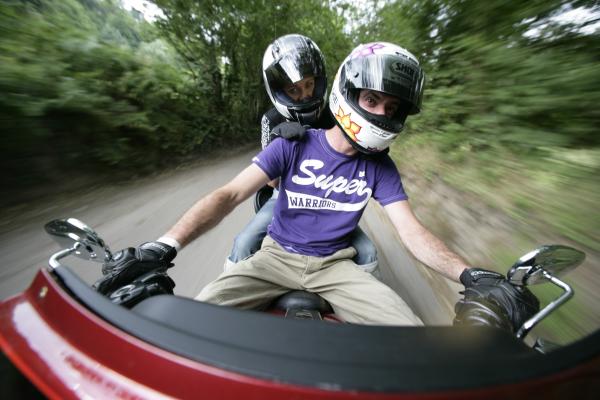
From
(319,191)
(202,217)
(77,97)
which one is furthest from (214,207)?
(77,97)

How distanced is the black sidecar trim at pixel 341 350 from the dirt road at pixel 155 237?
1644mm

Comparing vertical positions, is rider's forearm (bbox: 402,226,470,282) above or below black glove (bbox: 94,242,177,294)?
below

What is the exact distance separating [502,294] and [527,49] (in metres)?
2.77

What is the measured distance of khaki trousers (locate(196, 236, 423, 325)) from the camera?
1355mm

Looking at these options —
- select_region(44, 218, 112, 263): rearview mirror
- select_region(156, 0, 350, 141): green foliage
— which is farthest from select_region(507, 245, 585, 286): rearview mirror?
select_region(156, 0, 350, 141): green foliage

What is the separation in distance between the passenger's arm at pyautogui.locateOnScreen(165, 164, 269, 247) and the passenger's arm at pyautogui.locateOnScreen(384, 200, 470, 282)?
0.81 m

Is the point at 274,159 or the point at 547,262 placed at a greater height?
the point at 274,159

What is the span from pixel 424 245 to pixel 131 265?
4.49 feet

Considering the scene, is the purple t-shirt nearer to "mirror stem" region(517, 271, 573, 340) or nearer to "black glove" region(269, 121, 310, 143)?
"black glove" region(269, 121, 310, 143)

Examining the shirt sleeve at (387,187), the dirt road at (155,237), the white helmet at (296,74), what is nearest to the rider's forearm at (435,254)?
the shirt sleeve at (387,187)

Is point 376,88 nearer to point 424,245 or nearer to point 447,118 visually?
point 424,245

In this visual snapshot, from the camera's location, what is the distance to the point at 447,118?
4070 mm

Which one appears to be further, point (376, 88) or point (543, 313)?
point (376, 88)

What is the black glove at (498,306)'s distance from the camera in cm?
94
